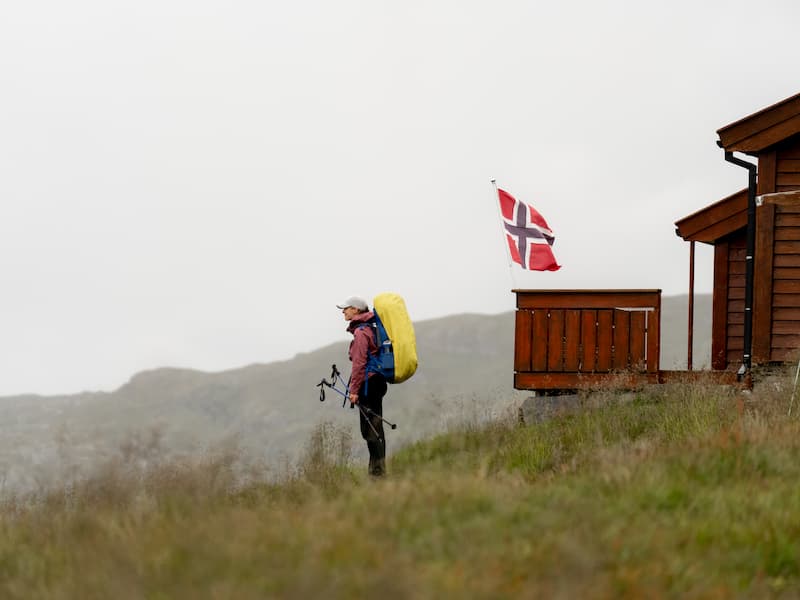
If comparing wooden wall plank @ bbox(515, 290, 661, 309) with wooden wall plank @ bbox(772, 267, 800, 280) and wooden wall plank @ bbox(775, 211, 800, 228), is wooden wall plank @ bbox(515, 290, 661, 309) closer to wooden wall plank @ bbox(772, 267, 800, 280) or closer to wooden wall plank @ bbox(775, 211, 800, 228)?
wooden wall plank @ bbox(772, 267, 800, 280)

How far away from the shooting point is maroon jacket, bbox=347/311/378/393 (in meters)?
12.2

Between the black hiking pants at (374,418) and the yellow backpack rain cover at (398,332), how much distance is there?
11.5 inches

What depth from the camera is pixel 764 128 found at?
16.8 meters

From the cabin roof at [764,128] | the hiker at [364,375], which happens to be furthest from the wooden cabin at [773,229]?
the hiker at [364,375]

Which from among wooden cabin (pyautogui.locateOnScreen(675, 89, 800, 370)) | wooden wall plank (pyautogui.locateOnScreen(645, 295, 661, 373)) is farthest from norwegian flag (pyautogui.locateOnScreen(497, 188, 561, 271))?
wooden cabin (pyautogui.locateOnScreen(675, 89, 800, 370))

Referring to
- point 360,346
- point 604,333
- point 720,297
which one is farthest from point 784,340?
point 360,346

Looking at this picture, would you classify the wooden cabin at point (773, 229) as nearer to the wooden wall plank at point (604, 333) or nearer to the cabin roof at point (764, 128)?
the cabin roof at point (764, 128)

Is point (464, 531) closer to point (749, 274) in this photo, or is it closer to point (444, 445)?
point (444, 445)

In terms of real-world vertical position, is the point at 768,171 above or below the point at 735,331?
above

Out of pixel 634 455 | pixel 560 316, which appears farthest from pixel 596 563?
pixel 560 316

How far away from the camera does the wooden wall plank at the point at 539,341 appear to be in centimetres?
1738

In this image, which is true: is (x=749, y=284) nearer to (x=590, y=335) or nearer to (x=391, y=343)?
(x=590, y=335)

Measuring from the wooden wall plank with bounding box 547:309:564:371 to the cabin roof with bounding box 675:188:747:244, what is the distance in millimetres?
5249

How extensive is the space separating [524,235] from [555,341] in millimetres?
1681
